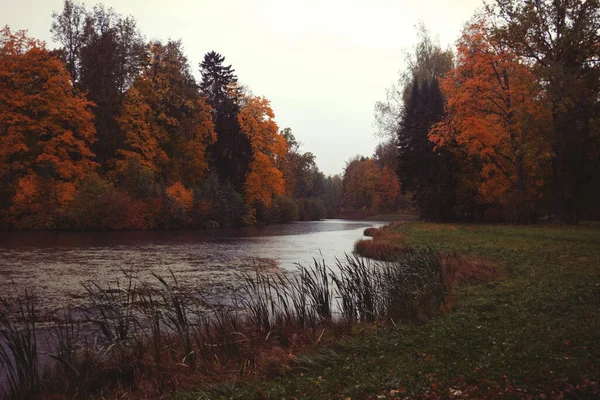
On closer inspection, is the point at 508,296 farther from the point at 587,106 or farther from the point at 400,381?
the point at 587,106

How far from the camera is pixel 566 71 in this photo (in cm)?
1925

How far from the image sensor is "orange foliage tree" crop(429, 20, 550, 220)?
97.2 feet

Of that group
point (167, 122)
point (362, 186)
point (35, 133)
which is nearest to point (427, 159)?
point (167, 122)

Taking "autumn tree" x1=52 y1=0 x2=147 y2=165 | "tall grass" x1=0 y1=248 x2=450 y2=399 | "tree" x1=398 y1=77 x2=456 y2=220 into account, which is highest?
"autumn tree" x1=52 y1=0 x2=147 y2=165

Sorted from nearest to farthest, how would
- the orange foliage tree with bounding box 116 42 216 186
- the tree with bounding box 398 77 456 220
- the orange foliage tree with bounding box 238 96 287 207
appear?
1. the tree with bounding box 398 77 456 220
2. the orange foliage tree with bounding box 116 42 216 186
3. the orange foliage tree with bounding box 238 96 287 207

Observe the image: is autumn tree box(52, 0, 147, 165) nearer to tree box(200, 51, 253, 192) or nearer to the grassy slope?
tree box(200, 51, 253, 192)

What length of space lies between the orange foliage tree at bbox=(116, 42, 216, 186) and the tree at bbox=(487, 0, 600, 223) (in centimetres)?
3065

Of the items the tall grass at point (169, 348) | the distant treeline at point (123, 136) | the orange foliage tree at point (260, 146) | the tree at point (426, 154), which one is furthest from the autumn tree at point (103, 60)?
the tall grass at point (169, 348)

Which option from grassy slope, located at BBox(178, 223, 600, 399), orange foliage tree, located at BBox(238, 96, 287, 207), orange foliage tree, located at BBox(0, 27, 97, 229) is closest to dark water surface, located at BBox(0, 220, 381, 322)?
grassy slope, located at BBox(178, 223, 600, 399)

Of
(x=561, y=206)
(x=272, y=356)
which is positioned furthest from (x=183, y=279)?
(x=561, y=206)

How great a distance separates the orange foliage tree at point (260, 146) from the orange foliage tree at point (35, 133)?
17.7 metres

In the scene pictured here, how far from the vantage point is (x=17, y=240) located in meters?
26.4

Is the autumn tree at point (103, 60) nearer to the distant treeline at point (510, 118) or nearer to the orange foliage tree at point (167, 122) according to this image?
the orange foliage tree at point (167, 122)

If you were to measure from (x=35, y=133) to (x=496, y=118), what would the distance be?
3679 cm
